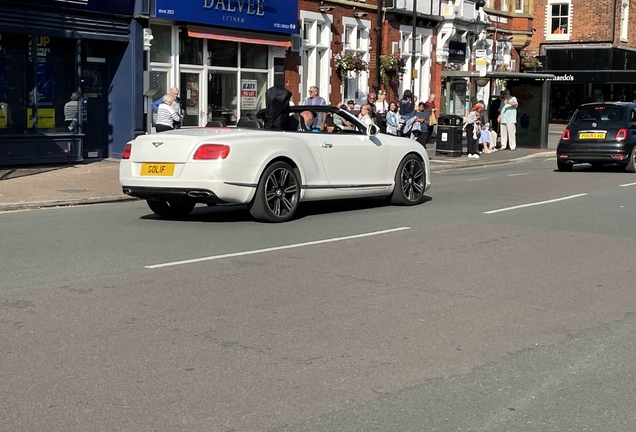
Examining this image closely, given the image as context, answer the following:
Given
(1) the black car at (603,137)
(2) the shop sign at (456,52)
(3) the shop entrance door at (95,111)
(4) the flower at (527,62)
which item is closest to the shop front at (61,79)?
(3) the shop entrance door at (95,111)

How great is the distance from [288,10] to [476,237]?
16.5 metres

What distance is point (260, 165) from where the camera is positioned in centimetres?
1155

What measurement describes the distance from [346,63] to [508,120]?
5.62 m

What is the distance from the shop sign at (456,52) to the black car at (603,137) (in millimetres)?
14950

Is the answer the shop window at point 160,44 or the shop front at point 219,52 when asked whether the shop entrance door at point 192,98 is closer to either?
the shop front at point 219,52

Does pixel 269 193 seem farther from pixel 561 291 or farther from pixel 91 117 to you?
pixel 91 117

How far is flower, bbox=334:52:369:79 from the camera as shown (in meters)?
29.4

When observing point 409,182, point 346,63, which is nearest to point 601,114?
point 409,182

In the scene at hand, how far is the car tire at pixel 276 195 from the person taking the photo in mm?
11664

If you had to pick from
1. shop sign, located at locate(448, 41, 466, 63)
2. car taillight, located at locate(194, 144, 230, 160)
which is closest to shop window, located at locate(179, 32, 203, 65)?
car taillight, located at locate(194, 144, 230, 160)

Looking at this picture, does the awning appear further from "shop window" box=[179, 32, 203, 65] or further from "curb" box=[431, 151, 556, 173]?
"curb" box=[431, 151, 556, 173]

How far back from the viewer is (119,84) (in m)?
22.1

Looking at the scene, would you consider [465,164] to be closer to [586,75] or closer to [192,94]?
[192,94]

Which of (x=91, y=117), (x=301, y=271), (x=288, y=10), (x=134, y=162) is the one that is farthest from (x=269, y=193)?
(x=288, y=10)
